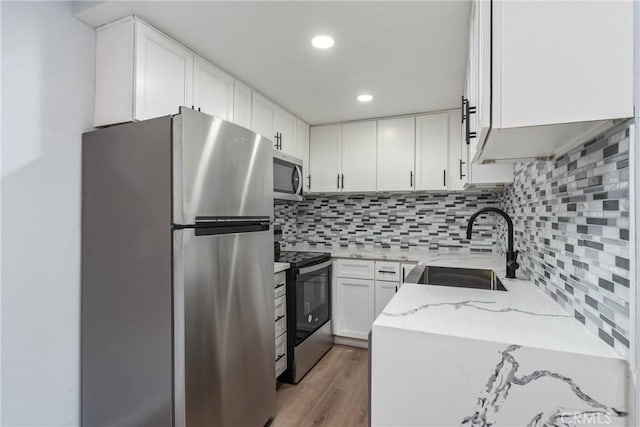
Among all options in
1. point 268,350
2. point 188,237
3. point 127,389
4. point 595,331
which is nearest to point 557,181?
point 595,331

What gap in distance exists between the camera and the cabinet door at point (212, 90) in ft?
6.20

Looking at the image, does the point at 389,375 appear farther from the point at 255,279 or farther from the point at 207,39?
the point at 207,39

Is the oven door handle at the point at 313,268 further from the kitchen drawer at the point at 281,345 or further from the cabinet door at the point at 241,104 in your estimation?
the cabinet door at the point at 241,104

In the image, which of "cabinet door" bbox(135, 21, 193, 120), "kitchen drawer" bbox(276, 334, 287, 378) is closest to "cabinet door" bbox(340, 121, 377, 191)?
"kitchen drawer" bbox(276, 334, 287, 378)

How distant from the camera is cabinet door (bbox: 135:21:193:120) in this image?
156 cm

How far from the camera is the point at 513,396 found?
76 centimetres

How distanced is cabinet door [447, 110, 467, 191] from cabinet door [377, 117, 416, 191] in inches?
12.6

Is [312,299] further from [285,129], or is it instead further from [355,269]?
[285,129]

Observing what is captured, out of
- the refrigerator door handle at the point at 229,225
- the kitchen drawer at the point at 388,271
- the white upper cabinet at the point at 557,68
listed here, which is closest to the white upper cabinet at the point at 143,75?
the refrigerator door handle at the point at 229,225

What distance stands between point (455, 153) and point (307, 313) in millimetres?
1890

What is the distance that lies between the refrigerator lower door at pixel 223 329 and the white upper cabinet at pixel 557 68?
3.93ft

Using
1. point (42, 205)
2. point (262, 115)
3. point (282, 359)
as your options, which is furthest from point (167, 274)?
point (262, 115)

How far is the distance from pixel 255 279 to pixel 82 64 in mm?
1380

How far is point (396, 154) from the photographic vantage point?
10.1 ft
